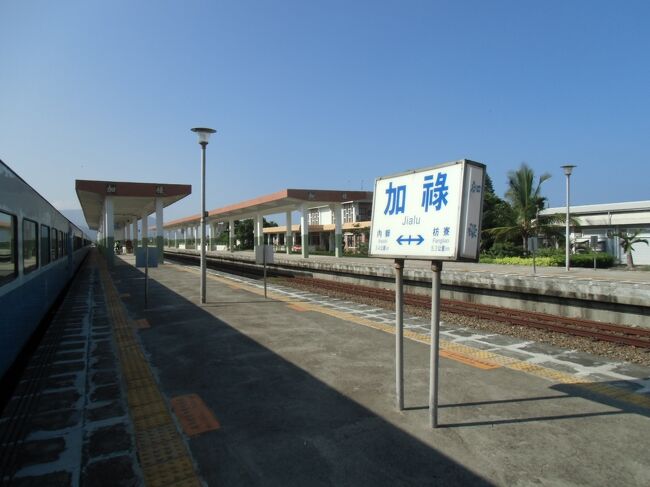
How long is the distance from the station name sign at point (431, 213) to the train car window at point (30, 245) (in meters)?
5.23

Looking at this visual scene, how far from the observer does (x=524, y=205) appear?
94.6 feet

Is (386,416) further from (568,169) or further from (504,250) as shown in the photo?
(504,250)

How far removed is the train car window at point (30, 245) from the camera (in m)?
Result: 6.38

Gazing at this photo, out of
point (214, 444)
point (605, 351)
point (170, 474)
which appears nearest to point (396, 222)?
point (214, 444)

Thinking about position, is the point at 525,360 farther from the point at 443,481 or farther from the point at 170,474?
the point at 170,474

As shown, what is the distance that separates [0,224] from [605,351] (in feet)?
29.6

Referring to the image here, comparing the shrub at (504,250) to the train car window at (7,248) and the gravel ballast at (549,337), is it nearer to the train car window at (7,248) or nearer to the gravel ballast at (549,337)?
the gravel ballast at (549,337)

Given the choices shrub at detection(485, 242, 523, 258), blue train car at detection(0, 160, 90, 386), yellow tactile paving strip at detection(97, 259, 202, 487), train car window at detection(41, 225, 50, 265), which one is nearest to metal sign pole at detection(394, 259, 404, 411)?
yellow tactile paving strip at detection(97, 259, 202, 487)

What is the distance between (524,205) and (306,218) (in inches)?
642

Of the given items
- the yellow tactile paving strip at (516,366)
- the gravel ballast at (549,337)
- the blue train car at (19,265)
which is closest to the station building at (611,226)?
the gravel ballast at (549,337)

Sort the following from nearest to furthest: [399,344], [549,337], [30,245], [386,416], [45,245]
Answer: [386,416]
[399,344]
[30,245]
[549,337]
[45,245]

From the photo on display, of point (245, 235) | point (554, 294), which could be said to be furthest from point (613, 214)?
point (245, 235)

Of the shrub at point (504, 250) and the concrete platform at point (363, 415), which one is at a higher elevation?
the shrub at point (504, 250)

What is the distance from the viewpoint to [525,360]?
6.53 m
